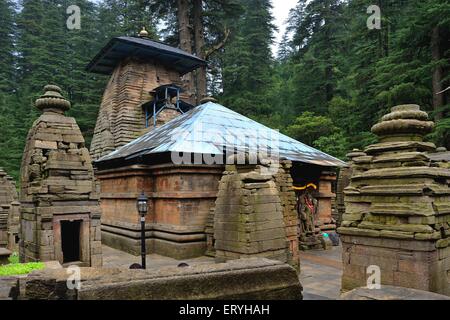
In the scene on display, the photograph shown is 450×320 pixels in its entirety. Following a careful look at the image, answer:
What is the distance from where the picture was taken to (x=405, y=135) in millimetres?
6195

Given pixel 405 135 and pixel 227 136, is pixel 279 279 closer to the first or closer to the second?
pixel 405 135

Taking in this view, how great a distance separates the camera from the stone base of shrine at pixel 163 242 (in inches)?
488

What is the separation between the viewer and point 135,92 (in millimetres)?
25172

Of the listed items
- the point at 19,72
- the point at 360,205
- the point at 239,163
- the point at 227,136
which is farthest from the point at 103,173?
the point at 19,72

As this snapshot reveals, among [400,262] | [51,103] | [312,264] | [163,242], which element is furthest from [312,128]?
[400,262]

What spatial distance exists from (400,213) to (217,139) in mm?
9131

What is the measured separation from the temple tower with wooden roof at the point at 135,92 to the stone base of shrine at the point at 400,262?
19.0m

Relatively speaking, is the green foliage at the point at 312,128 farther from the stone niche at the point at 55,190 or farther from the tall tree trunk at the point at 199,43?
the stone niche at the point at 55,190

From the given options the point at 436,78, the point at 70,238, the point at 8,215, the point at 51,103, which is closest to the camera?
the point at 51,103

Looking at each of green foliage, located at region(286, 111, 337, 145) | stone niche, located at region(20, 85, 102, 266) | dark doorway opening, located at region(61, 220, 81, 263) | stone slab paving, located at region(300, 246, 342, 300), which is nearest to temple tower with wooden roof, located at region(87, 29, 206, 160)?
green foliage, located at region(286, 111, 337, 145)

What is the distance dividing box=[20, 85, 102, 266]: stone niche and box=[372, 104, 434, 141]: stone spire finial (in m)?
7.48

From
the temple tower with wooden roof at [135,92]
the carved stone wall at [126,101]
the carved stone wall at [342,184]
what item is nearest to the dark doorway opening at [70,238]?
the carved stone wall at [342,184]

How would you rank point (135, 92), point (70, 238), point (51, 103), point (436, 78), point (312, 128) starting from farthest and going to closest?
point (312, 128)
point (135, 92)
point (436, 78)
point (70, 238)
point (51, 103)

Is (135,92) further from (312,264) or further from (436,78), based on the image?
(436,78)
